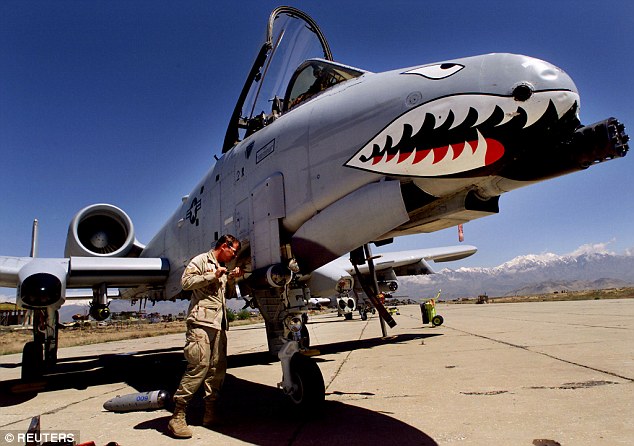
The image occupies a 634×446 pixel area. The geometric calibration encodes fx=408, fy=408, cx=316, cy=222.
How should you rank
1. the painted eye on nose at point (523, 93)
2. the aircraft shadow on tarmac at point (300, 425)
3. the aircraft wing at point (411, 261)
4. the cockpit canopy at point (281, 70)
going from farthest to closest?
the aircraft wing at point (411, 261)
the cockpit canopy at point (281, 70)
the painted eye on nose at point (523, 93)
the aircraft shadow on tarmac at point (300, 425)

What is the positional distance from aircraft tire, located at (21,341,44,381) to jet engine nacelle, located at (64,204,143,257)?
3.37 meters

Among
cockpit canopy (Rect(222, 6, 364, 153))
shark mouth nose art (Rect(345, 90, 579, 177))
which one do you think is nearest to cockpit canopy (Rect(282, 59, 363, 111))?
cockpit canopy (Rect(222, 6, 364, 153))

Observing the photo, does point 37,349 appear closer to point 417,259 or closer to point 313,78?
point 313,78

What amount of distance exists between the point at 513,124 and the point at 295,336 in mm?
2674

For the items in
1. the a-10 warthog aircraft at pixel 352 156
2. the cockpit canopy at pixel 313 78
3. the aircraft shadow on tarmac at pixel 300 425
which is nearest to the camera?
the aircraft shadow on tarmac at pixel 300 425

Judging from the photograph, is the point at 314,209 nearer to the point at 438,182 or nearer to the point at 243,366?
the point at 438,182

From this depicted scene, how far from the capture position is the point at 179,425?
3.25 meters

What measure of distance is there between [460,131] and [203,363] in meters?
2.93

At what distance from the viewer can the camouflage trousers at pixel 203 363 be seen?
3.44 m

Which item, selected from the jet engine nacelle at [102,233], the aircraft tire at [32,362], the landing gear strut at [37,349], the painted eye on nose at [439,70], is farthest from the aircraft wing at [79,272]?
the painted eye on nose at [439,70]

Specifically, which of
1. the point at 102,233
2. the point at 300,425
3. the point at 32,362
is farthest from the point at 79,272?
the point at 300,425

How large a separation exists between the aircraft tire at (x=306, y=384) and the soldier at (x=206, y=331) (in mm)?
685

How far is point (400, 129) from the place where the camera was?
3695 mm

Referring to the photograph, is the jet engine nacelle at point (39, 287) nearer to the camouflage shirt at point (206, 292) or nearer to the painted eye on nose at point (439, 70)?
the camouflage shirt at point (206, 292)
